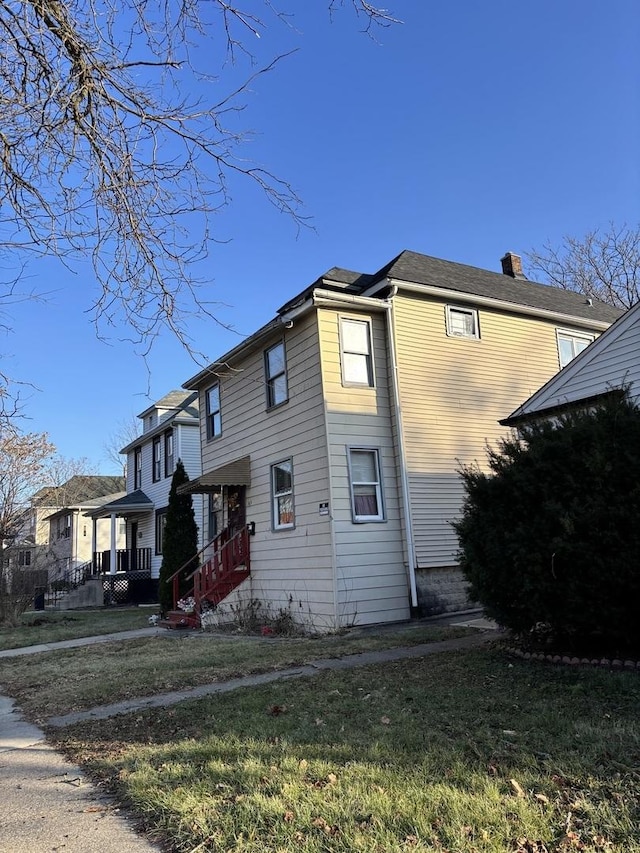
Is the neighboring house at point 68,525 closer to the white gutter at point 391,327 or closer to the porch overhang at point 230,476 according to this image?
the porch overhang at point 230,476

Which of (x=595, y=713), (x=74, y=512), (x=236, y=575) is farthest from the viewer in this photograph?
(x=74, y=512)

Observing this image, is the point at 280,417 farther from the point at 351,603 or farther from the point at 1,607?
the point at 1,607

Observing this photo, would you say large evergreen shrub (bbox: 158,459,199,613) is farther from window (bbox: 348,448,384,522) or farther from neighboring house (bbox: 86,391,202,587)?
neighboring house (bbox: 86,391,202,587)

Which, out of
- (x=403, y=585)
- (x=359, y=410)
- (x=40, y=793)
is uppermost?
(x=359, y=410)

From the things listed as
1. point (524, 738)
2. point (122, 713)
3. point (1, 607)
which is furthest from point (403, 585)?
point (1, 607)

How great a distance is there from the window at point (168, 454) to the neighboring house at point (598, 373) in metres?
15.9

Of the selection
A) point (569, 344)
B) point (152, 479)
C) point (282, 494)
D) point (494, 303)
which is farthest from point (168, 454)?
point (569, 344)

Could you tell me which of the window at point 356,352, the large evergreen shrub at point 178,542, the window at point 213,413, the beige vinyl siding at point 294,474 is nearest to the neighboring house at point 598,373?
the window at point 356,352

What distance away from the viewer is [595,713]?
4.88 metres

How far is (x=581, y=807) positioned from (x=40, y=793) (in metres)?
3.40

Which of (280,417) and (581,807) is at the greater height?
(280,417)

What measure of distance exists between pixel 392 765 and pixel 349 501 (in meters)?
7.87

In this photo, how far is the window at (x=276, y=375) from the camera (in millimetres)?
13414

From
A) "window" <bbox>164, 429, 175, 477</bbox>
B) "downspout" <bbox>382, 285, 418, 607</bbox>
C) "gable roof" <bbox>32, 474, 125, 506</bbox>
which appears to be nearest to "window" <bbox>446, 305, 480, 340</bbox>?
"downspout" <bbox>382, 285, 418, 607</bbox>
